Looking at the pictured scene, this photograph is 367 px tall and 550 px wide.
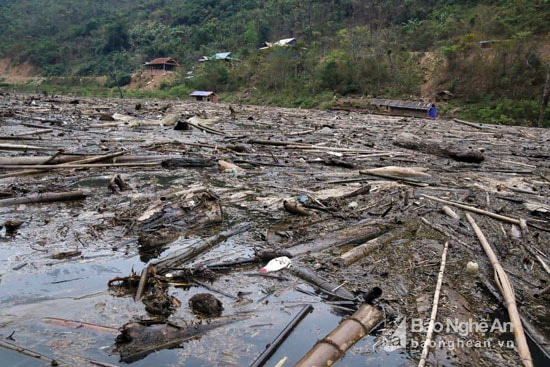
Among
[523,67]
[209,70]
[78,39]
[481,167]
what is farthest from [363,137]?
[78,39]

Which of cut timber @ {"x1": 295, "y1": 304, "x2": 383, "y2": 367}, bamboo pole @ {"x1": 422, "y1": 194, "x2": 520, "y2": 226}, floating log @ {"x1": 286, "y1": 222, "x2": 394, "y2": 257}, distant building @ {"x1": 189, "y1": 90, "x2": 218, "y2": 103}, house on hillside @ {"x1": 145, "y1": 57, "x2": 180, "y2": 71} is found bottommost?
distant building @ {"x1": 189, "y1": 90, "x2": 218, "y2": 103}

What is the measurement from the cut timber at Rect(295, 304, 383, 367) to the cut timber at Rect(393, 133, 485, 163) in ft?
30.0

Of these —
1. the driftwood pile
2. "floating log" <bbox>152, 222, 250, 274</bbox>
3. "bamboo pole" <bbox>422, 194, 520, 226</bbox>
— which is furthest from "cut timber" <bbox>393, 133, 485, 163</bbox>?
"floating log" <bbox>152, 222, 250, 274</bbox>

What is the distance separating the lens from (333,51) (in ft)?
151

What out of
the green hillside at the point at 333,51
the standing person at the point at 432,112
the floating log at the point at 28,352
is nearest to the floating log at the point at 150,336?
the floating log at the point at 28,352

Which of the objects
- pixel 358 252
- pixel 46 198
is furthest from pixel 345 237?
pixel 46 198

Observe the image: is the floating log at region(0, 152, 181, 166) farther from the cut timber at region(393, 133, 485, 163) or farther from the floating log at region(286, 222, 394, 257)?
Answer: the cut timber at region(393, 133, 485, 163)

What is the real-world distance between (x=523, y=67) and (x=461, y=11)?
68.2 feet

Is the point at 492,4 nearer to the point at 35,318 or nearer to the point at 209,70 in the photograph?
the point at 209,70

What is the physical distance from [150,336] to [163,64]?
7015 cm

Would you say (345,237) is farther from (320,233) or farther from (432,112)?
(432,112)

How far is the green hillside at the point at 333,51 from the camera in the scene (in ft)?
108

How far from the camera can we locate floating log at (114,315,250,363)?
10.3 ft

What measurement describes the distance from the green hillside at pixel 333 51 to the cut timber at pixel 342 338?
2887 centimetres
